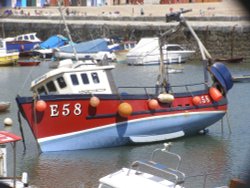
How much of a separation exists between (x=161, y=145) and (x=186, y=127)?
Result: 902 millimetres

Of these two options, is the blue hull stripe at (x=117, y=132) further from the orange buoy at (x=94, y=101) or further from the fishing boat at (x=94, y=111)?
the orange buoy at (x=94, y=101)

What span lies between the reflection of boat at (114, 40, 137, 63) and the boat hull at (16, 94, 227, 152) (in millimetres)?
27904

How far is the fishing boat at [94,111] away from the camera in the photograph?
15.3 meters

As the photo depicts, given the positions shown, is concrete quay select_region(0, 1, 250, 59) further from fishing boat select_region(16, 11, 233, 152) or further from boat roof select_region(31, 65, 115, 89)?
boat roof select_region(31, 65, 115, 89)

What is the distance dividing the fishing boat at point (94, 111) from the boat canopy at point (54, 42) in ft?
107

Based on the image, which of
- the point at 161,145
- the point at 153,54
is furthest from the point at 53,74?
the point at 153,54

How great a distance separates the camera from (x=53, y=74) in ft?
50.7

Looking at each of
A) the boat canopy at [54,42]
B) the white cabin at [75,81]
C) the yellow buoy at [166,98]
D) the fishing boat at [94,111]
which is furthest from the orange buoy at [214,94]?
the boat canopy at [54,42]

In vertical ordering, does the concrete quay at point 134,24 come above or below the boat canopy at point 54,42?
above

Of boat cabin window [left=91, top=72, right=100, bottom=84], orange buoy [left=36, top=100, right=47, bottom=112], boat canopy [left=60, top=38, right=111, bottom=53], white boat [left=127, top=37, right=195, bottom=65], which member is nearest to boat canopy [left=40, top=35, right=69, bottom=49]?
boat canopy [left=60, top=38, right=111, bottom=53]

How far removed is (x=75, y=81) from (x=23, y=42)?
34.1 metres

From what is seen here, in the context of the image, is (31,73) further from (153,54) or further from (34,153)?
(34,153)

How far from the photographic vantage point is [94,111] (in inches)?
614

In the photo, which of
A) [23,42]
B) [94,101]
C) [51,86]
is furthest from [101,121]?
[23,42]
